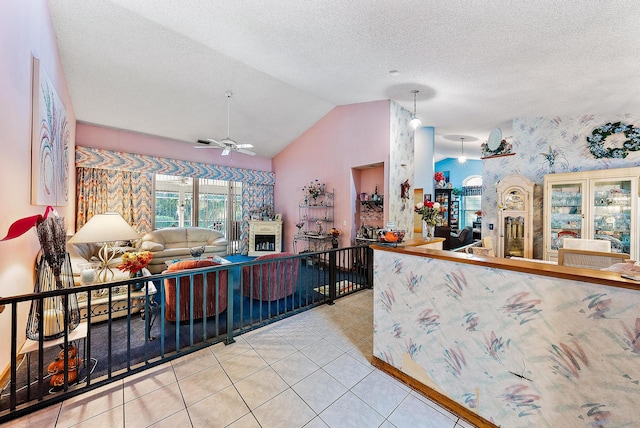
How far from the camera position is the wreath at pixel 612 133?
350 cm

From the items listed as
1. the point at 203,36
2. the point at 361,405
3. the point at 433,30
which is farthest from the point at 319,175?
the point at 361,405

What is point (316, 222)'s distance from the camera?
6082mm

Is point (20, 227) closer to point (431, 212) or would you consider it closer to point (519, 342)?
point (519, 342)

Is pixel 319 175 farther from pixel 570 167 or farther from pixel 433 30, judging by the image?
pixel 570 167

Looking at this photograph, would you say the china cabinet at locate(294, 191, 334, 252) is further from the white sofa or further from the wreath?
the wreath

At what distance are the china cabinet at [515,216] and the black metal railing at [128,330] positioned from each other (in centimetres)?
309

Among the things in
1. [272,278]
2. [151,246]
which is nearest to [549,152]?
[272,278]

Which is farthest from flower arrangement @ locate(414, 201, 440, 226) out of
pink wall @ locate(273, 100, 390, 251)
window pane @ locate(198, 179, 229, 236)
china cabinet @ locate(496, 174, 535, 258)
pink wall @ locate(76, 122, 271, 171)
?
window pane @ locate(198, 179, 229, 236)

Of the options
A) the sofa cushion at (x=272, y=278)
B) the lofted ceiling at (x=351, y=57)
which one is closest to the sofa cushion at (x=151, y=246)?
the lofted ceiling at (x=351, y=57)

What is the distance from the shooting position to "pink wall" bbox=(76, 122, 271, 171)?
4901 millimetres

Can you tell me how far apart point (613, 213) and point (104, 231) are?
21.3 ft

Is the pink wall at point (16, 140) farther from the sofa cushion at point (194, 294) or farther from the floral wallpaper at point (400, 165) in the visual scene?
the floral wallpaper at point (400, 165)

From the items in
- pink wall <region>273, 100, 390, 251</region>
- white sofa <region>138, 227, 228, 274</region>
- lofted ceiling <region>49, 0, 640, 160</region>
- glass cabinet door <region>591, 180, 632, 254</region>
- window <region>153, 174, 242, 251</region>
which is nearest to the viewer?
lofted ceiling <region>49, 0, 640, 160</region>

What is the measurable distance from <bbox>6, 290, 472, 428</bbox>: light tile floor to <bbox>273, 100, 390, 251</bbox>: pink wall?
3.30 m
